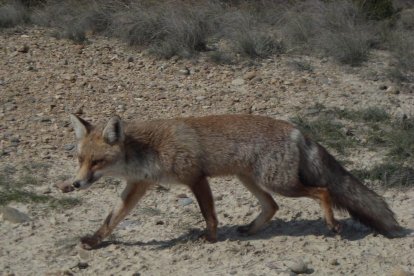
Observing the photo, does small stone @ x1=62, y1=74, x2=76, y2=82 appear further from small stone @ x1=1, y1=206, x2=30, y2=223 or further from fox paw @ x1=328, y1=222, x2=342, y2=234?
fox paw @ x1=328, y1=222, x2=342, y2=234

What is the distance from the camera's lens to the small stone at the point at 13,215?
712cm

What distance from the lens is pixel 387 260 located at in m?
6.36

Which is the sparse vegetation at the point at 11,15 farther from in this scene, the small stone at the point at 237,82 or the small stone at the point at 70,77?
the small stone at the point at 237,82

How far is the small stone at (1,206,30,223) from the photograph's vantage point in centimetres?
712

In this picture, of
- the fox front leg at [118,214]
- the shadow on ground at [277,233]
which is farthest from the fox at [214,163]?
the shadow on ground at [277,233]

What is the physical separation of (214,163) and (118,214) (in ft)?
3.52

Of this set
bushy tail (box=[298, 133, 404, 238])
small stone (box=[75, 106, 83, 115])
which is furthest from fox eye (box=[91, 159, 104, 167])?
small stone (box=[75, 106, 83, 115])

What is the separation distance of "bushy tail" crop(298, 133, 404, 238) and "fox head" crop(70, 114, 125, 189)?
1800 mm

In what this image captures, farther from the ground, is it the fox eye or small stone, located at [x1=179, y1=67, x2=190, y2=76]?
the fox eye

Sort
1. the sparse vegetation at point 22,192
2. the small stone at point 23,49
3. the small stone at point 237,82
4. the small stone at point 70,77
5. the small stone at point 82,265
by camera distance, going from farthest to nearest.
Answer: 1. the small stone at point 23,49
2. the small stone at point 237,82
3. the small stone at point 70,77
4. the sparse vegetation at point 22,192
5. the small stone at point 82,265

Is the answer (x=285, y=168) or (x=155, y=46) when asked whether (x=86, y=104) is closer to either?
(x=155, y=46)

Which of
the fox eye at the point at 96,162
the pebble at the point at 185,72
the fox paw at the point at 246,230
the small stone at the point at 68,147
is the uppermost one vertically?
the fox eye at the point at 96,162

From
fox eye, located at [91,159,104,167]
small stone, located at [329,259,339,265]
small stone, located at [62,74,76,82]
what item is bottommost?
small stone, located at [329,259,339,265]

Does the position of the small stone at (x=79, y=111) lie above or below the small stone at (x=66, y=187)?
above
